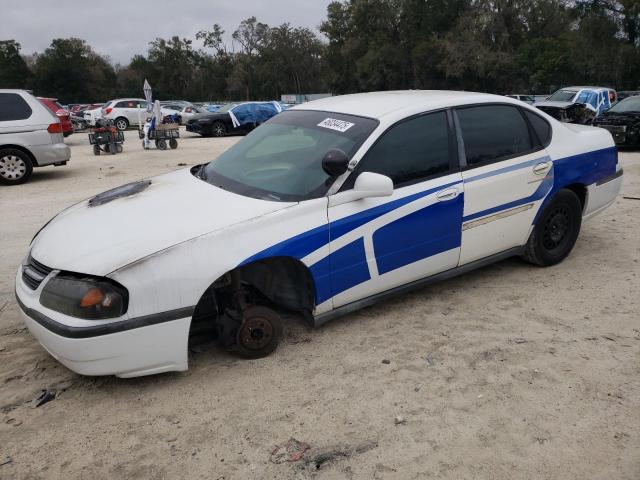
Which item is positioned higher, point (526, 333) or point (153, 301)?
point (153, 301)

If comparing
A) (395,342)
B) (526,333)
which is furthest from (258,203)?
(526,333)

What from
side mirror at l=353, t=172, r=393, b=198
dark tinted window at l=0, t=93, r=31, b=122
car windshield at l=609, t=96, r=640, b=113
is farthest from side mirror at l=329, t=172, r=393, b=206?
car windshield at l=609, t=96, r=640, b=113

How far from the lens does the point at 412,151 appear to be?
3.70 meters

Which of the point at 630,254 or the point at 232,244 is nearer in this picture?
the point at 232,244

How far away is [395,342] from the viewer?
3.50 metres

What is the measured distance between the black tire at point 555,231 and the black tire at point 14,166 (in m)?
9.32

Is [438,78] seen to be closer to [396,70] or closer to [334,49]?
[396,70]

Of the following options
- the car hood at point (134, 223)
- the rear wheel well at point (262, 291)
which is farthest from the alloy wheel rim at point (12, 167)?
the rear wheel well at point (262, 291)

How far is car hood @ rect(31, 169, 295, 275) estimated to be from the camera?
2826 mm

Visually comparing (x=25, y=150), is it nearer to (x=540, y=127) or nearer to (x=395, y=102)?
(x=395, y=102)

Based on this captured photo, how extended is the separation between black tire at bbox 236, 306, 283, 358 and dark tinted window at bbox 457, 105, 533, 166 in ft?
6.15

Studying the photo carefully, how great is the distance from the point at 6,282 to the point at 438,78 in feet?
179

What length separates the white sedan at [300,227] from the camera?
2.80m

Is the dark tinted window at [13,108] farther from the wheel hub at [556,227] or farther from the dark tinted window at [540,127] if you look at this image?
the wheel hub at [556,227]
